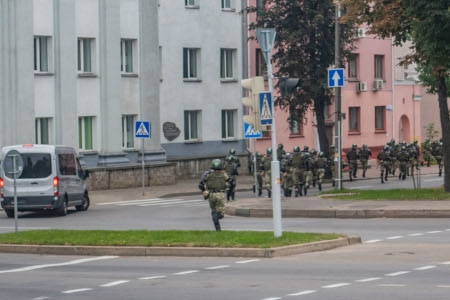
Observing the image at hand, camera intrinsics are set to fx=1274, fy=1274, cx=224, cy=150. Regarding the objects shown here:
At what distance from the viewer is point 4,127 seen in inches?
1703

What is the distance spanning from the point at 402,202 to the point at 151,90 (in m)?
19.9

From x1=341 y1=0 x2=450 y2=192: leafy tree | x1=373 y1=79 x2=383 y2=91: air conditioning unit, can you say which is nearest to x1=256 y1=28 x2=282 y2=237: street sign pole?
x1=341 y1=0 x2=450 y2=192: leafy tree

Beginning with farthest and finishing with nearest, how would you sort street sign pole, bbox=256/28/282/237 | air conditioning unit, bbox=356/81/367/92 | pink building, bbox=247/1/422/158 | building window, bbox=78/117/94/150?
air conditioning unit, bbox=356/81/367/92, pink building, bbox=247/1/422/158, building window, bbox=78/117/94/150, street sign pole, bbox=256/28/282/237

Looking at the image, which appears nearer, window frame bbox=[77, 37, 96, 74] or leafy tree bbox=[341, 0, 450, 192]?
leafy tree bbox=[341, 0, 450, 192]

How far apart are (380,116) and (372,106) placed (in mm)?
1638

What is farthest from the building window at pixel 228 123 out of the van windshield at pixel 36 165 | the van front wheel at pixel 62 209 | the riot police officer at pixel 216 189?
the riot police officer at pixel 216 189

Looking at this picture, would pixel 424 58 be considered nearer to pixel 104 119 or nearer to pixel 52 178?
pixel 52 178

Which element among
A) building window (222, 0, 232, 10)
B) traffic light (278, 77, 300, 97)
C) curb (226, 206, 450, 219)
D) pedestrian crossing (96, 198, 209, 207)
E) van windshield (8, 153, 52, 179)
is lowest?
pedestrian crossing (96, 198, 209, 207)

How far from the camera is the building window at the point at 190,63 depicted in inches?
2140

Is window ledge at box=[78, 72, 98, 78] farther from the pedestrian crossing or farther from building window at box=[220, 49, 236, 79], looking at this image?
building window at box=[220, 49, 236, 79]

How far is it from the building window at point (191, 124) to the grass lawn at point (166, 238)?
98.0 feet

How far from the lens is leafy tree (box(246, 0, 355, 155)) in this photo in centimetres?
5106

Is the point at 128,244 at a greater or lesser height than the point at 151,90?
lesser

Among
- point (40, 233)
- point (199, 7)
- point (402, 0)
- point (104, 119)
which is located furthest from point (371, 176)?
point (40, 233)
